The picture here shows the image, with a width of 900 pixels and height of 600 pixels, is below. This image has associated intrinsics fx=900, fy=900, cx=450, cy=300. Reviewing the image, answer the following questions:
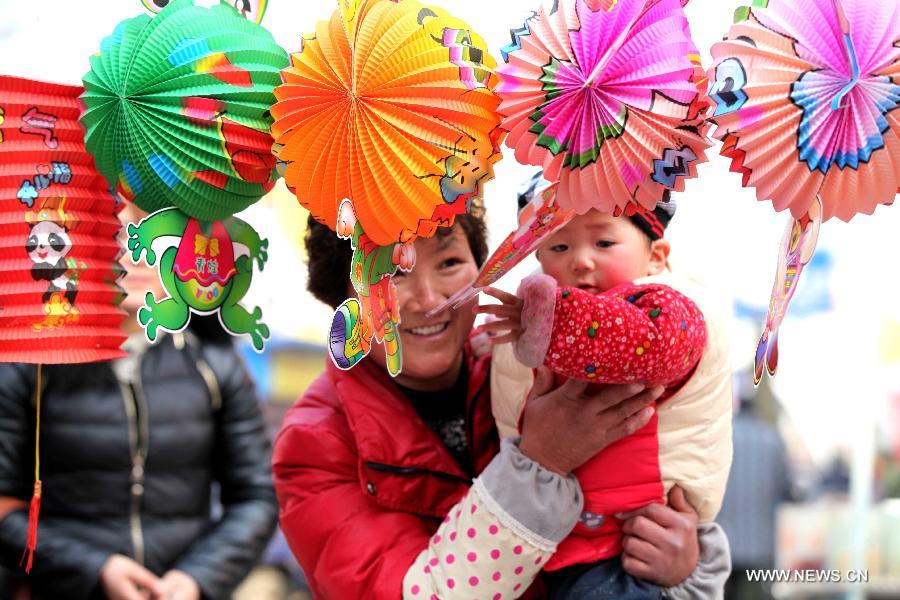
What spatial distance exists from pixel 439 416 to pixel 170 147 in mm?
640

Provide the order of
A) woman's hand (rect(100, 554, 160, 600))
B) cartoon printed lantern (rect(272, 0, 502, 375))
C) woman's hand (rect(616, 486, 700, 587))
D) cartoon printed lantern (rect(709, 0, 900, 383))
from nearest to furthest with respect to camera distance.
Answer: cartoon printed lantern (rect(709, 0, 900, 383))
cartoon printed lantern (rect(272, 0, 502, 375))
woman's hand (rect(616, 486, 700, 587))
woman's hand (rect(100, 554, 160, 600))

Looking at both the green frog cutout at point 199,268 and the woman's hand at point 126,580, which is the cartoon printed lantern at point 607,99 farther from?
the woman's hand at point 126,580

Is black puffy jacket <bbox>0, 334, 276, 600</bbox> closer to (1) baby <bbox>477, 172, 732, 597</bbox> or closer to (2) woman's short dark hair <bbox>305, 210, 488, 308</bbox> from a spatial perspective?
(2) woman's short dark hair <bbox>305, 210, 488, 308</bbox>

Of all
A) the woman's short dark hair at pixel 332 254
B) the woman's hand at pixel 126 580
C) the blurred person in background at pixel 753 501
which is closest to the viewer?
the woman's short dark hair at pixel 332 254

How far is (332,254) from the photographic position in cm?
141

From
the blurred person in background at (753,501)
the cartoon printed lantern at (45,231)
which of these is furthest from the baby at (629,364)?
the blurred person in background at (753,501)

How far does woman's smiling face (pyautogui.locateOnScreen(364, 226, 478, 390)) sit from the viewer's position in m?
1.30

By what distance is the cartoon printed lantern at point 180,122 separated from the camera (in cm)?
104

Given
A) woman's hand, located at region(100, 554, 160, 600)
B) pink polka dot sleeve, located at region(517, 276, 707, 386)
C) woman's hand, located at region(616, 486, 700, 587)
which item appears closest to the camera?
pink polka dot sleeve, located at region(517, 276, 707, 386)

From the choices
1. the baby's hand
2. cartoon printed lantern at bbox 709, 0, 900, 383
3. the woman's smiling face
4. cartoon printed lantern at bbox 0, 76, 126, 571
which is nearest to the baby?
the baby's hand

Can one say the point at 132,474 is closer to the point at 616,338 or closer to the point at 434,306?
the point at 434,306

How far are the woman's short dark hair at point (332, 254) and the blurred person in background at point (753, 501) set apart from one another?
6.19ft

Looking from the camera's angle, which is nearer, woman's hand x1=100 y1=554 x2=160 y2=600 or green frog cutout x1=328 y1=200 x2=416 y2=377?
green frog cutout x1=328 y1=200 x2=416 y2=377

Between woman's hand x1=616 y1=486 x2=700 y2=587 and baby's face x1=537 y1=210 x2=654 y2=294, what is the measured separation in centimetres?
31
